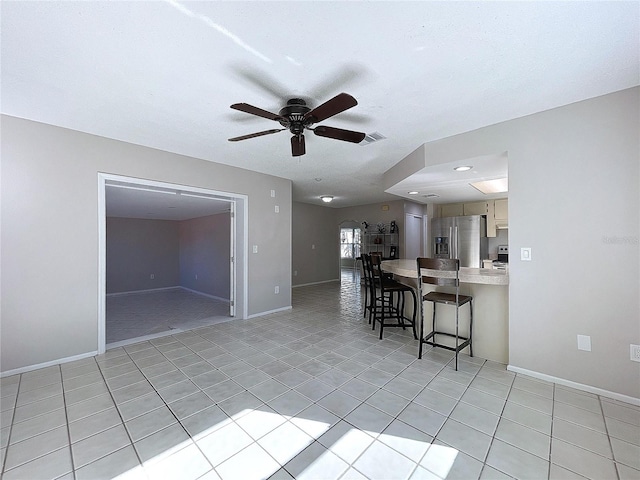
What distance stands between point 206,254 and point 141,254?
208 centimetres

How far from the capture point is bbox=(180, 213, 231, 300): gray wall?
6.41 m

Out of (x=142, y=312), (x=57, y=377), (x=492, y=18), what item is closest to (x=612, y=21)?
(x=492, y=18)

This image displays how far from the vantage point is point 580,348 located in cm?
234

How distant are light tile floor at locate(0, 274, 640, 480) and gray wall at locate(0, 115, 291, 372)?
341 millimetres

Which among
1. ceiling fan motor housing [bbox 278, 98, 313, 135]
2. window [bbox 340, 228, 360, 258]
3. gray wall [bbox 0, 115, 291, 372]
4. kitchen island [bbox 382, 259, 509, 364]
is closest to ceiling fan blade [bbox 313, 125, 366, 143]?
ceiling fan motor housing [bbox 278, 98, 313, 135]

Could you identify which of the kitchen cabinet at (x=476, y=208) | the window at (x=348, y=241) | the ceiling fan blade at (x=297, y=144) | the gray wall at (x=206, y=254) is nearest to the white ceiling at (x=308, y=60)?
the ceiling fan blade at (x=297, y=144)

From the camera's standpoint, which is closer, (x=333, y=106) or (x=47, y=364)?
(x=333, y=106)

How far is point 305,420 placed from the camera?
1.93 m

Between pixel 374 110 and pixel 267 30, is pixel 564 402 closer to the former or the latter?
pixel 374 110

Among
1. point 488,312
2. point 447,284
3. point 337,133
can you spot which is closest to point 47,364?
point 337,133

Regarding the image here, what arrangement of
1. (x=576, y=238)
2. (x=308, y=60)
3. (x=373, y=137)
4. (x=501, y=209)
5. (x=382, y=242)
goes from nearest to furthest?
(x=308, y=60) < (x=576, y=238) < (x=373, y=137) < (x=501, y=209) < (x=382, y=242)

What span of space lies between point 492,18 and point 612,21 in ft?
2.24

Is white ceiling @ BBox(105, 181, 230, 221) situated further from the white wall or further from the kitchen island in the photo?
the white wall

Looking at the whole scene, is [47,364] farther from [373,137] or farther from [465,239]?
[465,239]
